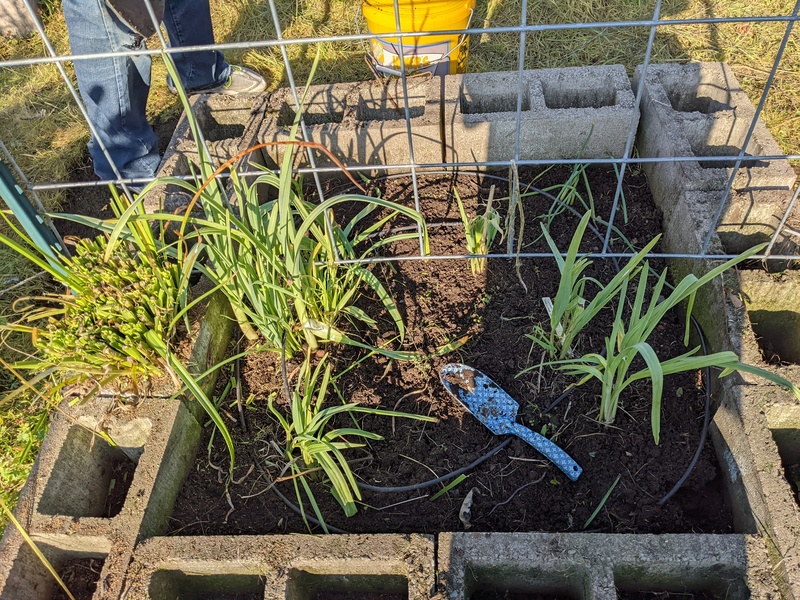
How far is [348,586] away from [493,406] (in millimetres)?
557

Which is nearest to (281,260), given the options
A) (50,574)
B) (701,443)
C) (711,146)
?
(50,574)

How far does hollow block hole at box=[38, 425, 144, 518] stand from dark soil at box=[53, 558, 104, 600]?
117mm

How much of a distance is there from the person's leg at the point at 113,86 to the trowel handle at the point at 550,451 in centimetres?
174

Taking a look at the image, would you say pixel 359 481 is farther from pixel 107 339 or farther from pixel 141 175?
pixel 141 175

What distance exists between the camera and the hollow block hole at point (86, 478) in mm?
1423

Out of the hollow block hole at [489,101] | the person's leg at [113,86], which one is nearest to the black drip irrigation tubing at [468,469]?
the hollow block hole at [489,101]

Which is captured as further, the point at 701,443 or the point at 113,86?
the point at 113,86

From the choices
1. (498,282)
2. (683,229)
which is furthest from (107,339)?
(683,229)

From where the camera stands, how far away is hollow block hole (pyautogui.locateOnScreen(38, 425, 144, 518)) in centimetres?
142

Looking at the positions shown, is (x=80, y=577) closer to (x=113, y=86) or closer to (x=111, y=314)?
(x=111, y=314)

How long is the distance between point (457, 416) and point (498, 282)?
0.47 m

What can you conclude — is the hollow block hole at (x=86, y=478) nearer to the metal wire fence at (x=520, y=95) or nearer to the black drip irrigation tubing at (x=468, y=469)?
the black drip irrigation tubing at (x=468, y=469)

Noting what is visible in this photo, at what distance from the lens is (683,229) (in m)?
1.78

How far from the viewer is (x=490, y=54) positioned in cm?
303
